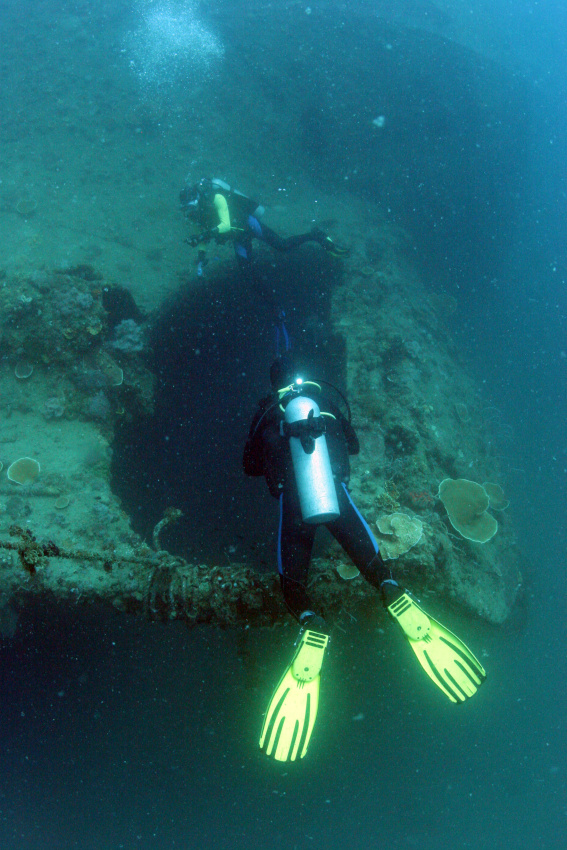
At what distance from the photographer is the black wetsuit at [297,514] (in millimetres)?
3305

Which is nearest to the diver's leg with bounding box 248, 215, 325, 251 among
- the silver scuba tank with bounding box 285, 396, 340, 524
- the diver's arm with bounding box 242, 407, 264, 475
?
the diver's arm with bounding box 242, 407, 264, 475

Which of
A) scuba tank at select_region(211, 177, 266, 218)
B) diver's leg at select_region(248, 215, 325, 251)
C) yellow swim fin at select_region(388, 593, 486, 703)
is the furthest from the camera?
diver's leg at select_region(248, 215, 325, 251)

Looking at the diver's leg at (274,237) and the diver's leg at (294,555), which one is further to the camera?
the diver's leg at (274,237)

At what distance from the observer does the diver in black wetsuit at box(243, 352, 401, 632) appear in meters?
3.29

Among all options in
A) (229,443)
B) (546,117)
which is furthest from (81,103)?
(546,117)

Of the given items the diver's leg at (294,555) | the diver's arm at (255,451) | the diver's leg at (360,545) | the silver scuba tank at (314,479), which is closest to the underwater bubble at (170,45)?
the diver's arm at (255,451)

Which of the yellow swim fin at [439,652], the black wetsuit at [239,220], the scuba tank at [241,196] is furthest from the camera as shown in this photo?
the scuba tank at [241,196]

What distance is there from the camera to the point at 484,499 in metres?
5.52

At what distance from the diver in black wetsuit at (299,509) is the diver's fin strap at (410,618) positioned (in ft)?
0.32

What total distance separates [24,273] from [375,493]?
6230 millimetres

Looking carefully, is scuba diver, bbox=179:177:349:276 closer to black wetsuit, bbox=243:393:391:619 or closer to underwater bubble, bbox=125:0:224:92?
black wetsuit, bbox=243:393:391:619

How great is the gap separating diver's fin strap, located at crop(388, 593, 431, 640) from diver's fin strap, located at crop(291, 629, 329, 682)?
589mm

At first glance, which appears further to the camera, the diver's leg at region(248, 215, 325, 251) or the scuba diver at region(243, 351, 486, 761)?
the diver's leg at region(248, 215, 325, 251)

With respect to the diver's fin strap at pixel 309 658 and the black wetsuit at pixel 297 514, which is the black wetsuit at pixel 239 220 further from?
the diver's fin strap at pixel 309 658
